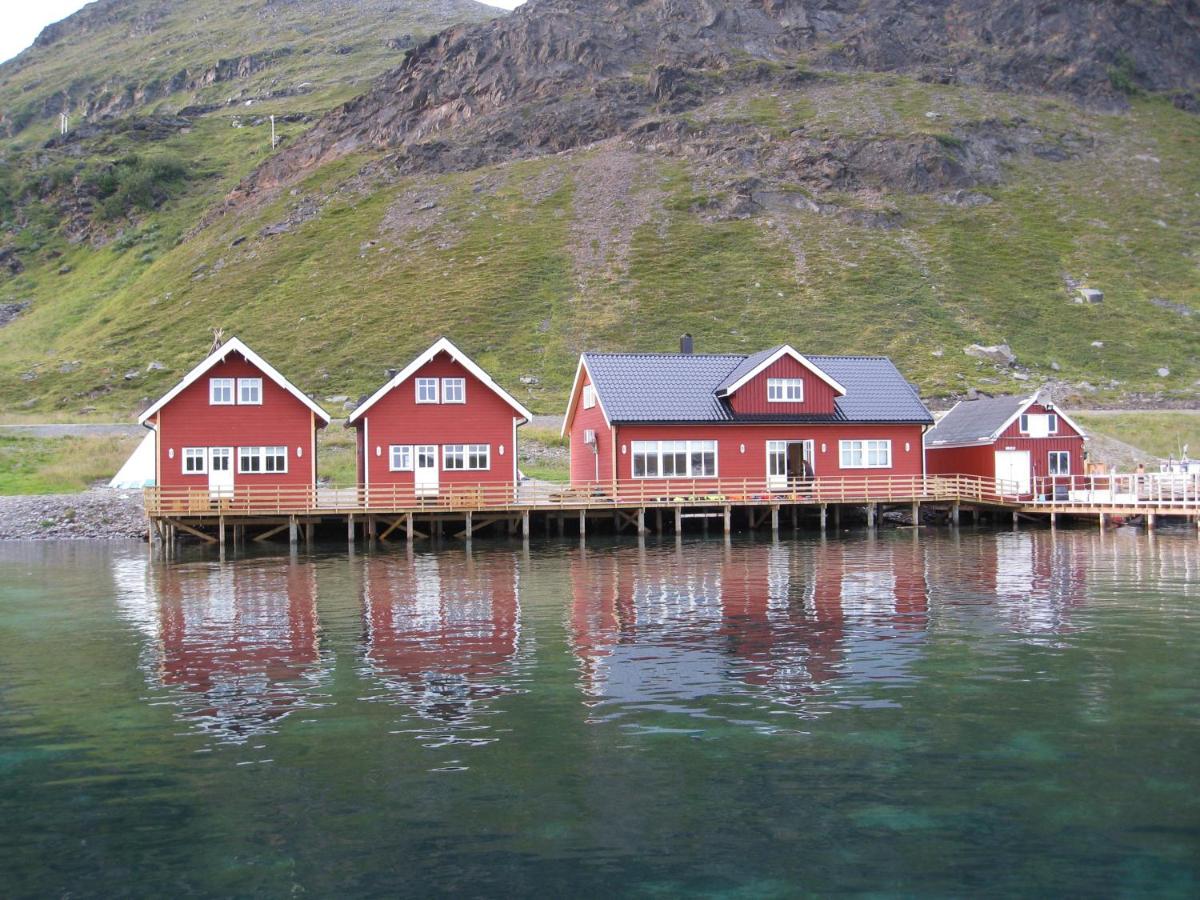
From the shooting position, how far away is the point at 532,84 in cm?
15650

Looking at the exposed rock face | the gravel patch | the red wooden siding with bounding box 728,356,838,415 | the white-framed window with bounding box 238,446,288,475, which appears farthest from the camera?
the exposed rock face

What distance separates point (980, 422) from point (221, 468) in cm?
3412

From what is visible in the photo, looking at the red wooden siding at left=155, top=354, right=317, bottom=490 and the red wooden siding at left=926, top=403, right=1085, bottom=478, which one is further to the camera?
the red wooden siding at left=926, top=403, right=1085, bottom=478

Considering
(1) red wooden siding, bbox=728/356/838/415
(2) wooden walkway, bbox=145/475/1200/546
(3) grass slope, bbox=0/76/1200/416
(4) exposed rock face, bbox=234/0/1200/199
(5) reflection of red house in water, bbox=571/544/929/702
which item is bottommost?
(5) reflection of red house in water, bbox=571/544/929/702

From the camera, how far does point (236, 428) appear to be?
45.7 meters

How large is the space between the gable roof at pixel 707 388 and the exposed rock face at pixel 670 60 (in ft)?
315

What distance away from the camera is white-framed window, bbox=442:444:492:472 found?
156ft

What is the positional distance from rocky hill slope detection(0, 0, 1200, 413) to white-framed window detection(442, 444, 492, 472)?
35.1 m

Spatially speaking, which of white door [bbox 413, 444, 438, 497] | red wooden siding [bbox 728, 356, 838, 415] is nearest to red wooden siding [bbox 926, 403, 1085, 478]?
red wooden siding [bbox 728, 356, 838, 415]

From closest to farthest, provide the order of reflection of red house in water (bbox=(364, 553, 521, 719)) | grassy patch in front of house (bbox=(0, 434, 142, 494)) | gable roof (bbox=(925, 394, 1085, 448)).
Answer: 1. reflection of red house in water (bbox=(364, 553, 521, 719))
2. gable roof (bbox=(925, 394, 1085, 448))
3. grassy patch in front of house (bbox=(0, 434, 142, 494))

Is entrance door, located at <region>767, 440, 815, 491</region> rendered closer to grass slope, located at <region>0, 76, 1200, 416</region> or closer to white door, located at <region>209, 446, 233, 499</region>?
white door, located at <region>209, 446, 233, 499</region>

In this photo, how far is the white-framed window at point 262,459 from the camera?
4584cm

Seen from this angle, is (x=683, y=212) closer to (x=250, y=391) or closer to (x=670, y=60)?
(x=670, y=60)

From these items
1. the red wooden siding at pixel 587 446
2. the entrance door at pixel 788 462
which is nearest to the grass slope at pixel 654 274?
the red wooden siding at pixel 587 446
